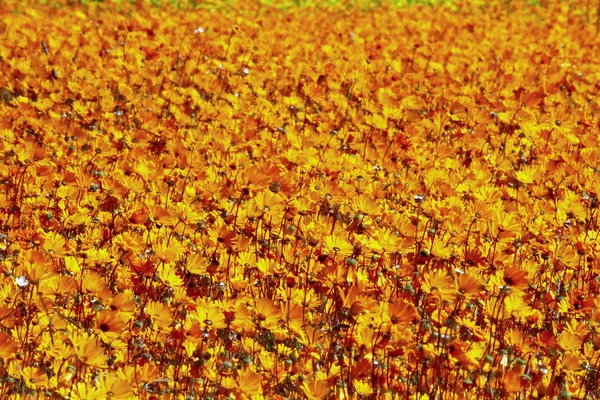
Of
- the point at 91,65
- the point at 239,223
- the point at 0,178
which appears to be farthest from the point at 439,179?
the point at 91,65

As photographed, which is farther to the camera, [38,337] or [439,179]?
[439,179]

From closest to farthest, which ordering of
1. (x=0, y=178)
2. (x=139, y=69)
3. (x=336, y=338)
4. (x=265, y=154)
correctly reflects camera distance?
(x=336, y=338)
(x=0, y=178)
(x=265, y=154)
(x=139, y=69)

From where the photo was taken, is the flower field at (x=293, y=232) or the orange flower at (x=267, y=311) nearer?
the flower field at (x=293, y=232)

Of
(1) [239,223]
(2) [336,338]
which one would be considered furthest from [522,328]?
(1) [239,223]

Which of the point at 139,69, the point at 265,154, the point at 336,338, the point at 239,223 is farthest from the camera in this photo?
the point at 139,69

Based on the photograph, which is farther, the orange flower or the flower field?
the orange flower

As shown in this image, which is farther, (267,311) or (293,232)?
(293,232)

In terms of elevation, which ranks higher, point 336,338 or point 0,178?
point 336,338

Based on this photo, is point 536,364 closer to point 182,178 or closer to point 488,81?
point 182,178
